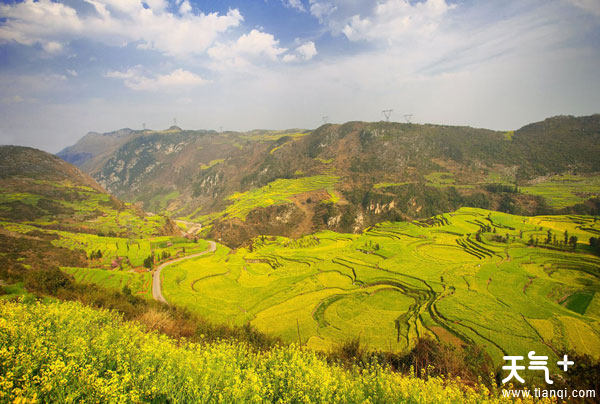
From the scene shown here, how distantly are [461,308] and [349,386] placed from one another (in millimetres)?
35975

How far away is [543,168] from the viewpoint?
128 m

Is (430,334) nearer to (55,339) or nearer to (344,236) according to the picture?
(55,339)

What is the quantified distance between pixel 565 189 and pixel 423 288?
105064mm

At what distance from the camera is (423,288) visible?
50.3m

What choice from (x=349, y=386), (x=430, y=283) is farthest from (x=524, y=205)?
(x=349, y=386)

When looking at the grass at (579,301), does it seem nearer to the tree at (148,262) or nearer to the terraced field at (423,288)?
the terraced field at (423,288)

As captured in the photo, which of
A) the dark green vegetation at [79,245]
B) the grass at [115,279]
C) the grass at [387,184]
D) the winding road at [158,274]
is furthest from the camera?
the grass at [387,184]

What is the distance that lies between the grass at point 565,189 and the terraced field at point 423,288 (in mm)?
21352

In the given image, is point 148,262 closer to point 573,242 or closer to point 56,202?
point 56,202

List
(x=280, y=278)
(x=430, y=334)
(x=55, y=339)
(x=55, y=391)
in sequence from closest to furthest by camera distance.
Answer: (x=55, y=391), (x=55, y=339), (x=430, y=334), (x=280, y=278)

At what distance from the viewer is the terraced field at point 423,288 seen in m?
37.0

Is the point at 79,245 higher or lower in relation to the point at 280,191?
lower

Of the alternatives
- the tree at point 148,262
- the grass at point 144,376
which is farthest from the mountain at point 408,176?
the grass at point 144,376

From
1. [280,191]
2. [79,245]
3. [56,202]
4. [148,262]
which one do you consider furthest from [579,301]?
[56,202]
